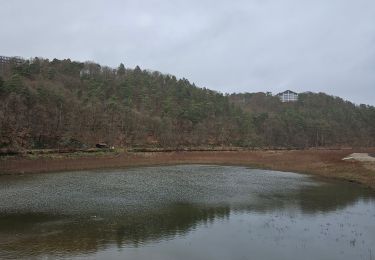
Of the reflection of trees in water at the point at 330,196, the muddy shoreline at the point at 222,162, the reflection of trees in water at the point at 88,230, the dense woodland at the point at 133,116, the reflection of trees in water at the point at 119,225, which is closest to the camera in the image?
the reflection of trees in water at the point at 88,230

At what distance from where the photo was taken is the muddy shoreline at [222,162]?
138ft

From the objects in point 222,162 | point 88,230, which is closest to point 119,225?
point 88,230

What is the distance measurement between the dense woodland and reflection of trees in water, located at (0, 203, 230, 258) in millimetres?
30437

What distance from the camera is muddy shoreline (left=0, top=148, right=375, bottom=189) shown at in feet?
138

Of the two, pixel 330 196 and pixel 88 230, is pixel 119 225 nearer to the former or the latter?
pixel 88 230

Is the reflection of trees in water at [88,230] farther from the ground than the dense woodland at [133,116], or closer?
closer

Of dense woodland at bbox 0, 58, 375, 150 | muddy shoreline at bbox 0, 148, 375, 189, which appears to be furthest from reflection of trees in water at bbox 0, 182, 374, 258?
dense woodland at bbox 0, 58, 375, 150

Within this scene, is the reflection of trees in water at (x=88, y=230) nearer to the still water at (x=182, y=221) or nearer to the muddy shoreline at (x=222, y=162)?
the still water at (x=182, y=221)

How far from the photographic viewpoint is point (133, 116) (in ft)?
282

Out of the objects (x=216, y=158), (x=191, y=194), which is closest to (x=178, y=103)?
(x=216, y=158)

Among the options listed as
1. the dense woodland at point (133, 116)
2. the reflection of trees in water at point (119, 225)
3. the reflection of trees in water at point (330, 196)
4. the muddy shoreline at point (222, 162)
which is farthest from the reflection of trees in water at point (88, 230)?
the dense woodland at point (133, 116)

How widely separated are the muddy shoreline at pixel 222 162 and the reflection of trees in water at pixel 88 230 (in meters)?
21.2

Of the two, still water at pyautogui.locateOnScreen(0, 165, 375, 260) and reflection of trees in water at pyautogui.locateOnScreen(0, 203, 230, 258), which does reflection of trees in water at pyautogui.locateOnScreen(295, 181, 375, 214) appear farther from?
reflection of trees in water at pyautogui.locateOnScreen(0, 203, 230, 258)

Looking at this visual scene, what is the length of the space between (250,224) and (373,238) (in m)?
5.70
